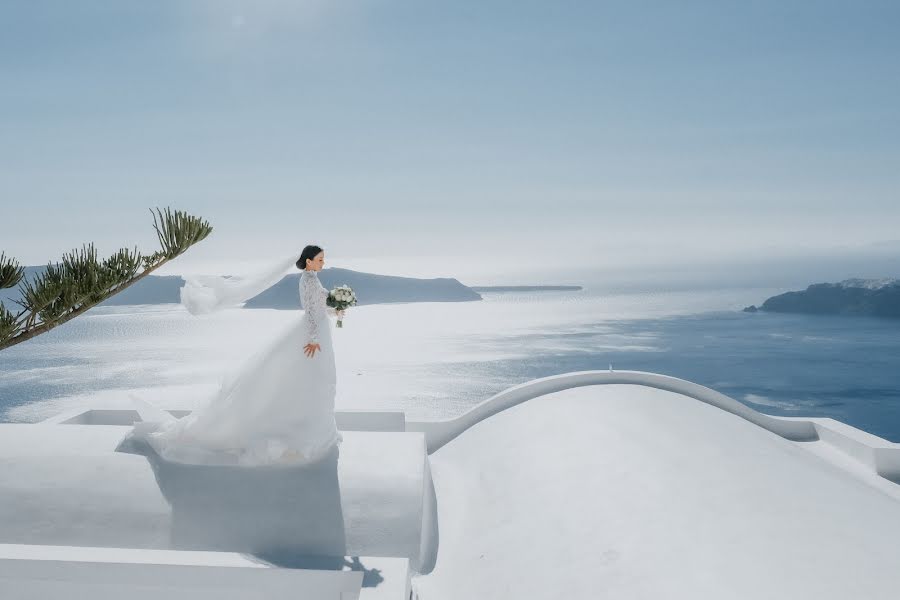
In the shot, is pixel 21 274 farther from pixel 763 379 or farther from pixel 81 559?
pixel 763 379

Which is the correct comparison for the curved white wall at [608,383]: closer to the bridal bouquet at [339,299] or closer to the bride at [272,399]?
the bride at [272,399]

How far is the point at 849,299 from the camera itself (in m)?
118

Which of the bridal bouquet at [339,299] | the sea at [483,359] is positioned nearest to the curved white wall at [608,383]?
the bridal bouquet at [339,299]

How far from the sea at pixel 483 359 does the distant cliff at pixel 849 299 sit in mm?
4345

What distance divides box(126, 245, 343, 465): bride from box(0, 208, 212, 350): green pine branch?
88.1 inches

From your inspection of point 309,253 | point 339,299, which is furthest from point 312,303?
point 309,253

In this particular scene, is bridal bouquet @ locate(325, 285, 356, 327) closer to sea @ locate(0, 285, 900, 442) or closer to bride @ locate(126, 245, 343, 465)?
bride @ locate(126, 245, 343, 465)

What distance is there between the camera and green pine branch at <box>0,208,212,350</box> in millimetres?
3590

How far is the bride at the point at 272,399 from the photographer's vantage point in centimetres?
621

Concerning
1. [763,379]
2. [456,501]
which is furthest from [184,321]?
[456,501]

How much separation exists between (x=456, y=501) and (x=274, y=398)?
2.99 m

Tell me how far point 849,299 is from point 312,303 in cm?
13665

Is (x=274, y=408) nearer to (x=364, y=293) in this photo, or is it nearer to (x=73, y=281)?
(x=73, y=281)

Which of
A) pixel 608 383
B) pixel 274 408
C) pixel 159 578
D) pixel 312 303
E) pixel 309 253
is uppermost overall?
pixel 309 253
